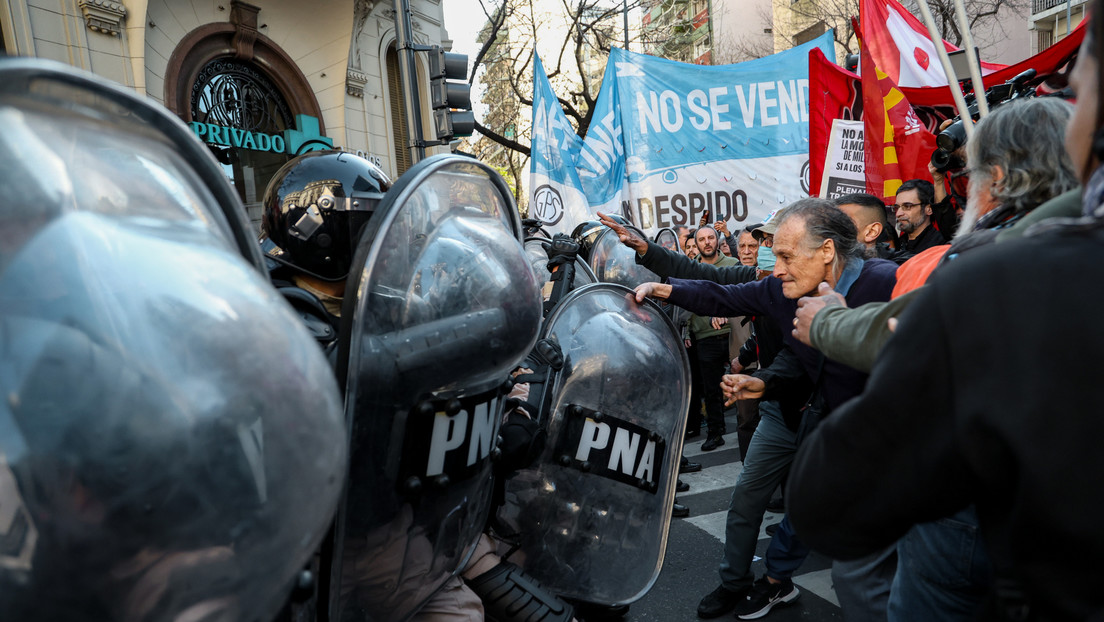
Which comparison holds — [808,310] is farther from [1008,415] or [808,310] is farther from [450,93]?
[450,93]

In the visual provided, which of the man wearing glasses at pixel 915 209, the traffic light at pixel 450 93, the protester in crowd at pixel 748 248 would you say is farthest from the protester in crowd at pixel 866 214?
the traffic light at pixel 450 93

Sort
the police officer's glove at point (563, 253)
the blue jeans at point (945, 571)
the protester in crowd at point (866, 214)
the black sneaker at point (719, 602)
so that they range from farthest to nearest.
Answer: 1. the protester in crowd at point (866, 214)
2. the police officer's glove at point (563, 253)
3. the black sneaker at point (719, 602)
4. the blue jeans at point (945, 571)

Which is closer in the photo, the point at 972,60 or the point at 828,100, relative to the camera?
the point at 972,60

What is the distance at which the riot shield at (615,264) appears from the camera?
17.9 feet

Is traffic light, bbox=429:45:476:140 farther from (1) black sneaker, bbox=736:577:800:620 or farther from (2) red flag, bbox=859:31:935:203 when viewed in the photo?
(1) black sneaker, bbox=736:577:800:620

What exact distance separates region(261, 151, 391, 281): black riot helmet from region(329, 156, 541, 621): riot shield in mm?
406

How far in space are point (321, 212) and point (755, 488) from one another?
7.40 ft

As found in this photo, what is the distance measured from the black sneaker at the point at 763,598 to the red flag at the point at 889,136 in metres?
3.21

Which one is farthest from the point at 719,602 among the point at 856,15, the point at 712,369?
the point at 856,15

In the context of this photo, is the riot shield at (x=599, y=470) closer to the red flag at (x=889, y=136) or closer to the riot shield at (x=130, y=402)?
the riot shield at (x=130, y=402)

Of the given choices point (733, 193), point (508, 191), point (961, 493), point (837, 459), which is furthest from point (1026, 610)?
point (733, 193)

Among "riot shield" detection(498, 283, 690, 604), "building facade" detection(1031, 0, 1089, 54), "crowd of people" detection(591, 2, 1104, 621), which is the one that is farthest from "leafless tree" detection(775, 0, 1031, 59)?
"crowd of people" detection(591, 2, 1104, 621)

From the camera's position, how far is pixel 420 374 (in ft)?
4.61

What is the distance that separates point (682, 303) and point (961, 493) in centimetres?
239
